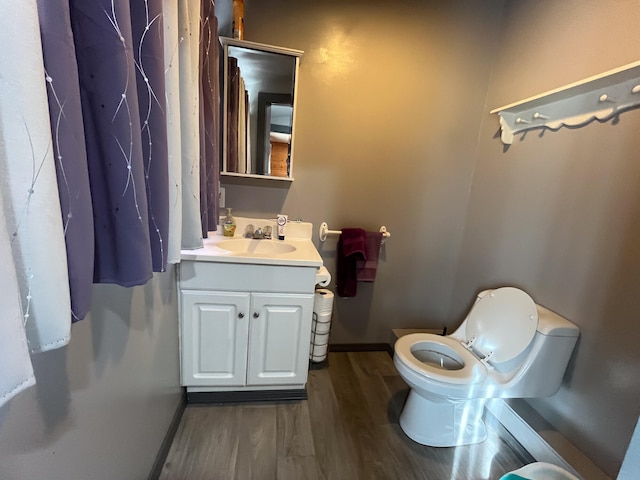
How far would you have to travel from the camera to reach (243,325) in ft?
4.88

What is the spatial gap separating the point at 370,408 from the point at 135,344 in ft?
4.11

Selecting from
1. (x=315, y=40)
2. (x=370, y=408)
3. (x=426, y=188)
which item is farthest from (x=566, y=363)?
(x=315, y=40)

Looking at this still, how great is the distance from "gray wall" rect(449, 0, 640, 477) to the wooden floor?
47 cm

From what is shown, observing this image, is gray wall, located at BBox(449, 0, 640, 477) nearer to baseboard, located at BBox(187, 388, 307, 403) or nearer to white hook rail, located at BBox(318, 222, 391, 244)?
white hook rail, located at BBox(318, 222, 391, 244)

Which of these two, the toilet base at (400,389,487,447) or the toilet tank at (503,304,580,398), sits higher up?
the toilet tank at (503,304,580,398)

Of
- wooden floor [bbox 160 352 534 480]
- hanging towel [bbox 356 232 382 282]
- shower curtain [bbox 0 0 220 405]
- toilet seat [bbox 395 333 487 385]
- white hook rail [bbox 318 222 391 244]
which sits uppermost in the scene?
shower curtain [bbox 0 0 220 405]

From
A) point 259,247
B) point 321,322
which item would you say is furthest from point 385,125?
point 321,322

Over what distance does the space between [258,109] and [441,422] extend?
6.16 ft

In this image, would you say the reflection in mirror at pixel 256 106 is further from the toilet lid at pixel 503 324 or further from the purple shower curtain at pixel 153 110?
the toilet lid at pixel 503 324

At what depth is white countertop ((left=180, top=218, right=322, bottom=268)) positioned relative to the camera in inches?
53.4

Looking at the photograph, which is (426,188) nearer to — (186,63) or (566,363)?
(566,363)

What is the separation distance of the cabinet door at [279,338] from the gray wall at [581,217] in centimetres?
115

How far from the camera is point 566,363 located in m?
1.31

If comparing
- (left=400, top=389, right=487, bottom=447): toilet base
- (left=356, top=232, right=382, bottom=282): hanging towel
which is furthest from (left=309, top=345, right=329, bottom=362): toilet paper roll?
(left=400, top=389, right=487, bottom=447): toilet base
